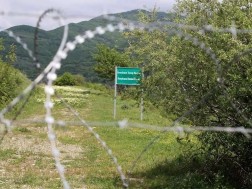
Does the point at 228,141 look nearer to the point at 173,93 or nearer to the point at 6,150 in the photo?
the point at 173,93

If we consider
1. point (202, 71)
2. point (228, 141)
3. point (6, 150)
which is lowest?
point (6, 150)

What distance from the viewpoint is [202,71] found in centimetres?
922

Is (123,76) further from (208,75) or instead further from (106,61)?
(106,61)

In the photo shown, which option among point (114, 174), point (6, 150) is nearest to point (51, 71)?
point (114, 174)

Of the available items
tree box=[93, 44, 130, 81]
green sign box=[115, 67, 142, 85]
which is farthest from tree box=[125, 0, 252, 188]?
tree box=[93, 44, 130, 81]

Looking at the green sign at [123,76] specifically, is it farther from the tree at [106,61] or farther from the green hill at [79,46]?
the tree at [106,61]

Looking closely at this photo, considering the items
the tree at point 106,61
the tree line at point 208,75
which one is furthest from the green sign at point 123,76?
the tree at point 106,61

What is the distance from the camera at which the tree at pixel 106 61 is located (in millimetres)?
60219

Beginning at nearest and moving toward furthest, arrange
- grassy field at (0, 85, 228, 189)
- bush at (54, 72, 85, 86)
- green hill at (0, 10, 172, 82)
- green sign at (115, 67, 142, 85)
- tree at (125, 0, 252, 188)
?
green hill at (0, 10, 172, 82), tree at (125, 0, 252, 188), grassy field at (0, 85, 228, 189), green sign at (115, 67, 142, 85), bush at (54, 72, 85, 86)

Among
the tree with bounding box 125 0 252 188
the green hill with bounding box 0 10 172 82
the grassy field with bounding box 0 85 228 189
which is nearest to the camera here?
the green hill with bounding box 0 10 172 82

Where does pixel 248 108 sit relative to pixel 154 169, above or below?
above

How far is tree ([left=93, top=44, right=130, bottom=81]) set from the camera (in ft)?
198

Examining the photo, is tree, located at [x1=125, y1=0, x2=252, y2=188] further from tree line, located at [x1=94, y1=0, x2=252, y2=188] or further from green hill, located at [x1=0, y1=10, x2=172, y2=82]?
green hill, located at [x1=0, y1=10, x2=172, y2=82]

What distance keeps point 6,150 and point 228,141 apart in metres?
9.16
